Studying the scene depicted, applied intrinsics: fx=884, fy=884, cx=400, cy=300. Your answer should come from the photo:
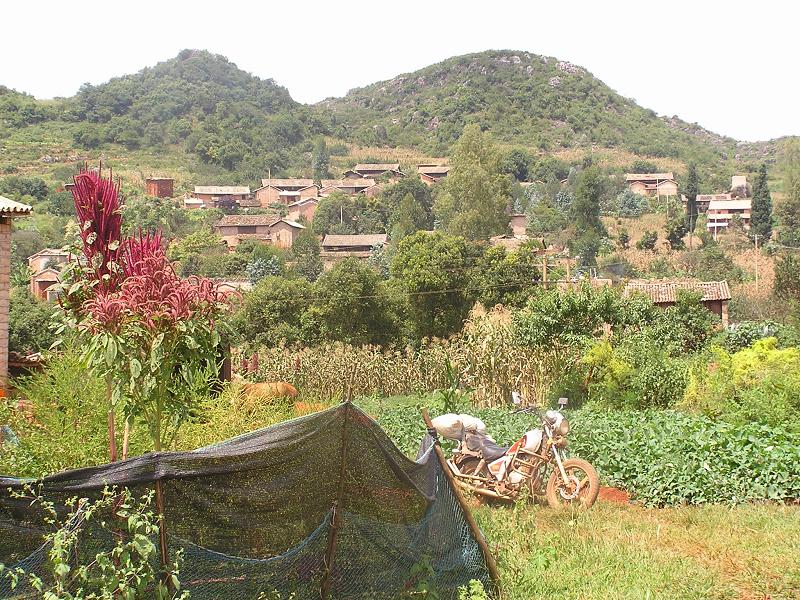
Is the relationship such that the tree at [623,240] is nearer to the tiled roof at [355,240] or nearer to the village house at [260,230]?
the tiled roof at [355,240]

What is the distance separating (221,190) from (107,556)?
9341 centimetres

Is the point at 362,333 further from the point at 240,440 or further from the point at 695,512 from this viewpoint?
the point at 240,440

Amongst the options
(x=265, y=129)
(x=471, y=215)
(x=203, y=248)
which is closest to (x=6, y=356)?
(x=471, y=215)

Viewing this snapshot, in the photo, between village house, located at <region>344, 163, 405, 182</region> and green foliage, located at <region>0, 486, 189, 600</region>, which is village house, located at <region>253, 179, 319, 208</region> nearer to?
village house, located at <region>344, 163, 405, 182</region>

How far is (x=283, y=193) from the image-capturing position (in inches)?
3856

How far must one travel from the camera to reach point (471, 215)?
55781mm

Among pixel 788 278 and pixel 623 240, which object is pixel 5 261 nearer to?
pixel 788 278

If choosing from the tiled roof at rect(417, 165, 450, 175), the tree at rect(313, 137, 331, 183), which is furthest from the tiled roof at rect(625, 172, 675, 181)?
the tree at rect(313, 137, 331, 183)

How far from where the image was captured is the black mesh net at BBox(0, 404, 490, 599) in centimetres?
381

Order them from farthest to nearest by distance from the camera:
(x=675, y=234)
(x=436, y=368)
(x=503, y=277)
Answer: (x=675, y=234) → (x=503, y=277) → (x=436, y=368)

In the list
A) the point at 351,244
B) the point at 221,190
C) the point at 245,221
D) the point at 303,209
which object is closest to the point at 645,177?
the point at 303,209

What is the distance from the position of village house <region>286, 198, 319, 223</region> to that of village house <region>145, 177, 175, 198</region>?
488 inches

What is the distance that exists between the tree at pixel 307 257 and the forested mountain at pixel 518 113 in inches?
2272

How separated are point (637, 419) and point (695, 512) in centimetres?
442
